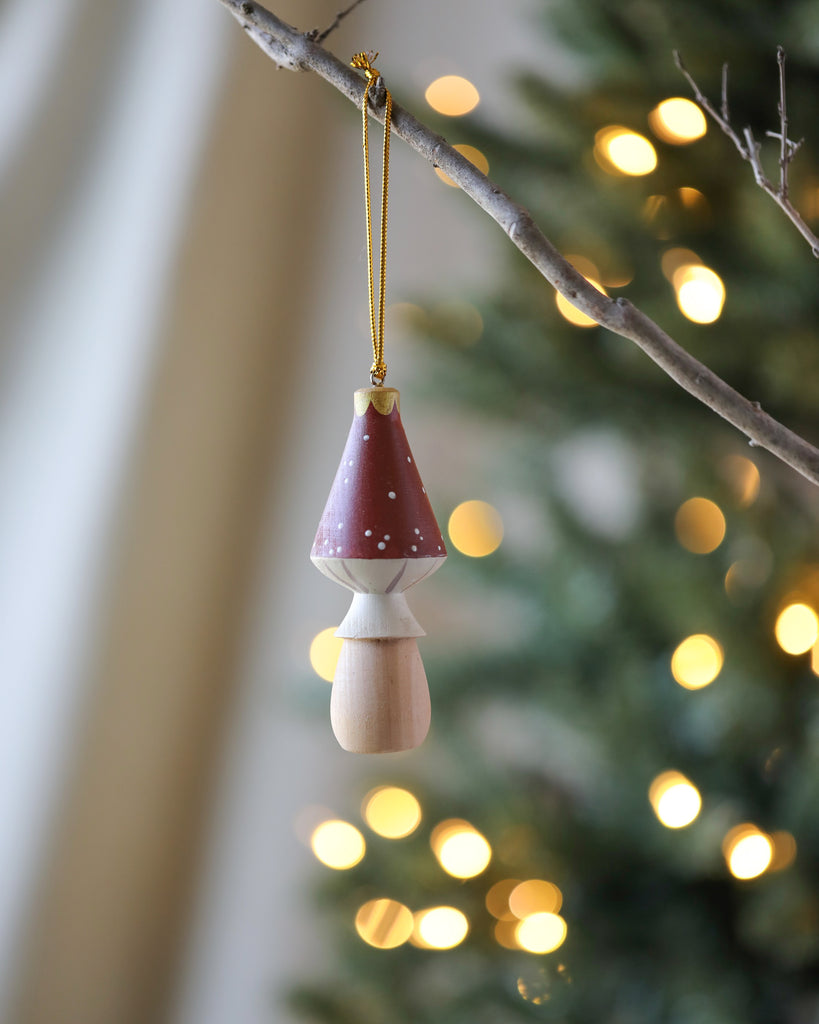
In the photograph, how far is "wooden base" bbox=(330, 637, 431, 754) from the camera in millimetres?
449

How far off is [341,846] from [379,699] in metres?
0.59

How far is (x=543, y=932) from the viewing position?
0.84 metres

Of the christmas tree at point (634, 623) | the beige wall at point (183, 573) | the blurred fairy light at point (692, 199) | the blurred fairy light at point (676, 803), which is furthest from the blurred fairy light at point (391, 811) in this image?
the blurred fairy light at point (692, 199)

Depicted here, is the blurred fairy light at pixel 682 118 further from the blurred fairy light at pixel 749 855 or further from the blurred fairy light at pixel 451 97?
the blurred fairy light at pixel 749 855

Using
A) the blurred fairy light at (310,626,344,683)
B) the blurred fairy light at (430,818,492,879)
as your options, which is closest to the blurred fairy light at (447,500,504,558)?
the blurred fairy light at (310,626,344,683)

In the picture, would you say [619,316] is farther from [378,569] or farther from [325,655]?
[325,655]

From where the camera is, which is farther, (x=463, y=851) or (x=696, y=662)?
(x=463, y=851)

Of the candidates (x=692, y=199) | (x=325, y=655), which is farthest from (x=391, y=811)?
(x=692, y=199)

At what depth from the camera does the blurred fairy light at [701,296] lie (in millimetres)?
733

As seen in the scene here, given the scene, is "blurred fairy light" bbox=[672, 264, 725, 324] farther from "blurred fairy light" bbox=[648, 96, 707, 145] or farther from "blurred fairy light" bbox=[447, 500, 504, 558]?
"blurred fairy light" bbox=[447, 500, 504, 558]

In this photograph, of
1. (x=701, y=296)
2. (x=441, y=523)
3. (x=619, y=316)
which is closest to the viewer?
(x=619, y=316)

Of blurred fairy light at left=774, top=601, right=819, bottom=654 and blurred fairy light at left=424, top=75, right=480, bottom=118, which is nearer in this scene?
blurred fairy light at left=774, top=601, right=819, bottom=654

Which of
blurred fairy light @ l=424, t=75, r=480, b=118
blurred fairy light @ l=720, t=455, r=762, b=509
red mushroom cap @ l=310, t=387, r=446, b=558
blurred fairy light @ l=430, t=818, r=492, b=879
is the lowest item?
blurred fairy light @ l=430, t=818, r=492, b=879

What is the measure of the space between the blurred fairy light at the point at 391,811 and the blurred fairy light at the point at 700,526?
15.5 inches
